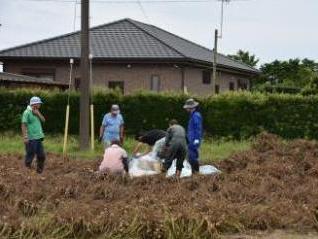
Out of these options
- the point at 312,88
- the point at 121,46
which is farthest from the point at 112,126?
the point at 121,46

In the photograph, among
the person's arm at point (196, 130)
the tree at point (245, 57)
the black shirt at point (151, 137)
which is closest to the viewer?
the person's arm at point (196, 130)

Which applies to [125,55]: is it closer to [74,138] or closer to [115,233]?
[74,138]

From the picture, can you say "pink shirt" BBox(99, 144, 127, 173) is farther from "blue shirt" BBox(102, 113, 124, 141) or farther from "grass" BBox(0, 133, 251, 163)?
"grass" BBox(0, 133, 251, 163)

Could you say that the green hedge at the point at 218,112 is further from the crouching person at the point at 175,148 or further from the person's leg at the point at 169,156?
the person's leg at the point at 169,156

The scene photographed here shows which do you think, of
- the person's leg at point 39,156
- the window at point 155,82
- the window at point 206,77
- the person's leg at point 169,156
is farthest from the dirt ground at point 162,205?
the window at point 206,77

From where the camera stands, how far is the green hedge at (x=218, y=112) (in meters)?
24.5

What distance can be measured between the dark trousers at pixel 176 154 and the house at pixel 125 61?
20262 millimetres

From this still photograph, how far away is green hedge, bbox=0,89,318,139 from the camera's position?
2452 cm

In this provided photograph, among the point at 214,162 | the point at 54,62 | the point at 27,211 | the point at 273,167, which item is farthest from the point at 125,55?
the point at 27,211

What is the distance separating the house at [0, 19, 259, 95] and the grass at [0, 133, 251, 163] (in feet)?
36.7

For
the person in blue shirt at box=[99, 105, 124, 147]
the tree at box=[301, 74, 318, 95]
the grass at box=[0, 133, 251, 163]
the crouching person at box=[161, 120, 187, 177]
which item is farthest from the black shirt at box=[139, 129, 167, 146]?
the tree at box=[301, 74, 318, 95]

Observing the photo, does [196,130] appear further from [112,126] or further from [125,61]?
[125,61]

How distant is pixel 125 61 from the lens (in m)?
36.6

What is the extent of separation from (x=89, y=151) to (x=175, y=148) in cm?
702
